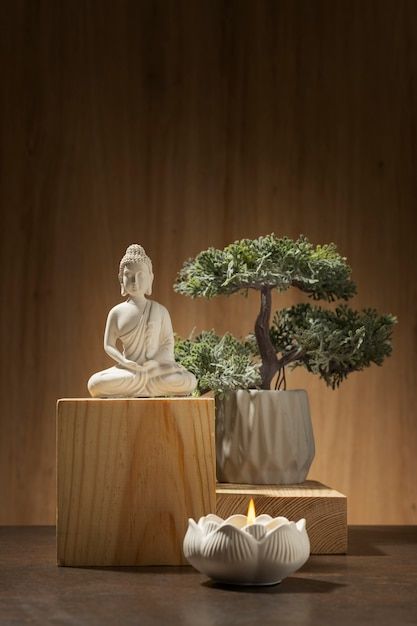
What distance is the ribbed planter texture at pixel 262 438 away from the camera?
1730mm

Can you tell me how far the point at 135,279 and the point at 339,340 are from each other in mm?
411

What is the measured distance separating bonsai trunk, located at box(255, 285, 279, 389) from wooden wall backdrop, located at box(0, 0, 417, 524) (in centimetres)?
38

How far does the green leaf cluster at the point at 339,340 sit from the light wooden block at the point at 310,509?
265mm

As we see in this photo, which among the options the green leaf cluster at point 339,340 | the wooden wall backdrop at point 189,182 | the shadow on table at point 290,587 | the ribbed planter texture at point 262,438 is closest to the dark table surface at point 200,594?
the shadow on table at point 290,587

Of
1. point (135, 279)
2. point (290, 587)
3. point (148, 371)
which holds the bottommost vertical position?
point (290, 587)

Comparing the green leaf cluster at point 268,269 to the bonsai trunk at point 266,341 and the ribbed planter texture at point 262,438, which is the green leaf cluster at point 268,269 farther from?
the ribbed planter texture at point 262,438

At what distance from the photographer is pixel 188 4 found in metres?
2.24

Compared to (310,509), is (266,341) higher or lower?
higher

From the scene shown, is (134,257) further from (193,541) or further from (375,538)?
(375,538)

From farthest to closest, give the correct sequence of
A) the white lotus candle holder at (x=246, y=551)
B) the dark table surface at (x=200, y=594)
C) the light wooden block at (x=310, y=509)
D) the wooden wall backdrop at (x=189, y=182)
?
the wooden wall backdrop at (x=189, y=182), the light wooden block at (x=310, y=509), the white lotus candle holder at (x=246, y=551), the dark table surface at (x=200, y=594)

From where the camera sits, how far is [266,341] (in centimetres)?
184

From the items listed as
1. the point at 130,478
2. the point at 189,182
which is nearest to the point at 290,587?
the point at 130,478

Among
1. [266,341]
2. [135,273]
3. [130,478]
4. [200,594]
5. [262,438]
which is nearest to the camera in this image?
[200,594]

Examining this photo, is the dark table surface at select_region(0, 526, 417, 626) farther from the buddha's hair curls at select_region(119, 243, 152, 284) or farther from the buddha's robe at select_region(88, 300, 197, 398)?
the buddha's hair curls at select_region(119, 243, 152, 284)
